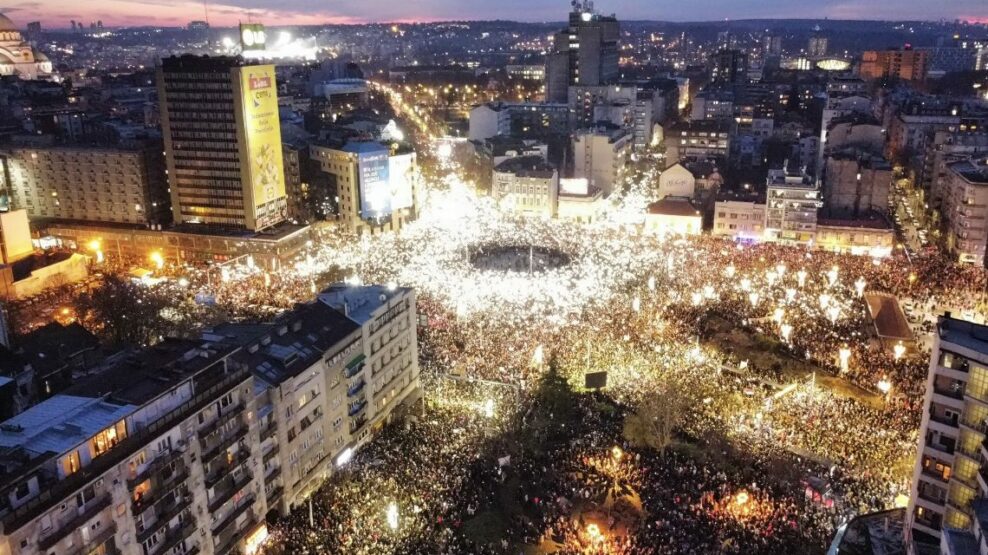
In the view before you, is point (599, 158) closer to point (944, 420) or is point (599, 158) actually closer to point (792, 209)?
point (792, 209)

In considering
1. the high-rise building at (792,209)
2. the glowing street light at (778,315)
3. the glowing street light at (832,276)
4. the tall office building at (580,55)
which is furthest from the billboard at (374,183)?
the tall office building at (580,55)

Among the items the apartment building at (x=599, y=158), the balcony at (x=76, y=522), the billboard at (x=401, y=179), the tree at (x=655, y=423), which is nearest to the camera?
the balcony at (x=76, y=522)

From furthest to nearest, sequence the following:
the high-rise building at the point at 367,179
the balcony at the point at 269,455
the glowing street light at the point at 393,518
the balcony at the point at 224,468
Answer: the high-rise building at the point at 367,179 < the balcony at the point at 269,455 < the glowing street light at the point at 393,518 < the balcony at the point at 224,468

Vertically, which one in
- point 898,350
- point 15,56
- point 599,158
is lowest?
point 898,350

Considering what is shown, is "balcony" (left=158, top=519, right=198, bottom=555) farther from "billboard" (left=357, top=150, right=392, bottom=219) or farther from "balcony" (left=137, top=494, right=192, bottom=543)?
"billboard" (left=357, top=150, right=392, bottom=219)

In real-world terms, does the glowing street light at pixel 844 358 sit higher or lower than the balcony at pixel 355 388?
lower

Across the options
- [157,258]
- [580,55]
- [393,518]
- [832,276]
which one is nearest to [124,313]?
[157,258]

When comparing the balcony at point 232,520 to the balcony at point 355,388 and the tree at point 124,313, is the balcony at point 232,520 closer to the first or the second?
the balcony at point 355,388
